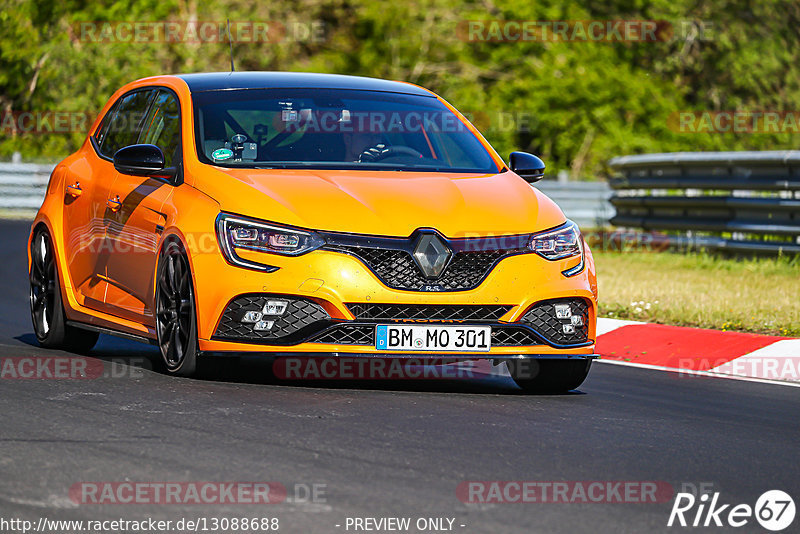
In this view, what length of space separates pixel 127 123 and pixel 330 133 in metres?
1.54

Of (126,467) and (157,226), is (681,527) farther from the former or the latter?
(157,226)

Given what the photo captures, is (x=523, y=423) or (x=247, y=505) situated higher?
(x=247, y=505)

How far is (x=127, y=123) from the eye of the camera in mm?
9438

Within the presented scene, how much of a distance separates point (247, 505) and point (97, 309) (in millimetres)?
4136

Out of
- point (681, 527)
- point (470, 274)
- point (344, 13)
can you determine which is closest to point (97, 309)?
point (470, 274)

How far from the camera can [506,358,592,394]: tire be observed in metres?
8.12

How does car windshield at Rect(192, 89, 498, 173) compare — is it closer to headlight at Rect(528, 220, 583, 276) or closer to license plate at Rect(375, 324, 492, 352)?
headlight at Rect(528, 220, 583, 276)

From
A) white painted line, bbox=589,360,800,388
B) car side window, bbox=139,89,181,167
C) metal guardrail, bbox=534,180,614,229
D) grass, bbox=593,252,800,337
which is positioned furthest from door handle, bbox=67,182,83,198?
metal guardrail, bbox=534,180,614,229

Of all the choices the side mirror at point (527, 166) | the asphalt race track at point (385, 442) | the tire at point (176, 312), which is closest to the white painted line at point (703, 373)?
the asphalt race track at point (385, 442)

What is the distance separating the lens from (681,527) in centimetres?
502

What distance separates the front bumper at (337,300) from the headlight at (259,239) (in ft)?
0.12

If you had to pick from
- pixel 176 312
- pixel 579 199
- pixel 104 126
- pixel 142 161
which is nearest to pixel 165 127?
pixel 142 161

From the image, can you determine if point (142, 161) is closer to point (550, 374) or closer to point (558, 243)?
point (558, 243)

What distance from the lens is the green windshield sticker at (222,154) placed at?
27.1 feet
